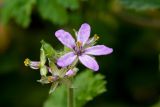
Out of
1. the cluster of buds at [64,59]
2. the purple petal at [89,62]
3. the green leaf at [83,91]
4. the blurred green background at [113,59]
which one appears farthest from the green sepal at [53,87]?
the blurred green background at [113,59]

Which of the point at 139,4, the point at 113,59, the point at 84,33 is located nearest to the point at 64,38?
the point at 84,33

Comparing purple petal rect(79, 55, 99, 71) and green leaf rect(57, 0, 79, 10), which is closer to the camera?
purple petal rect(79, 55, 99, 71)

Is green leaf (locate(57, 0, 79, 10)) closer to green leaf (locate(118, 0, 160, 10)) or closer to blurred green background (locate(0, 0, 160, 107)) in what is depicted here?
green leaf (locate(118, 0, 160, 10))

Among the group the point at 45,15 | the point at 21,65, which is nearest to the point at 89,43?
the point at 45,15

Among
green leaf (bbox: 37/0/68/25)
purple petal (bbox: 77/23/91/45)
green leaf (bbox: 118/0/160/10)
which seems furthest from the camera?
green leaf (bbox: 37/0/68/25)

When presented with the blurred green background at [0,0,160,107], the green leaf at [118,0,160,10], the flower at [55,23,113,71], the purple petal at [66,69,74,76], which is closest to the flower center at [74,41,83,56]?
the flower at [55,23,113,71]

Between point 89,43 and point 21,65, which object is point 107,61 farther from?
point 89,43
